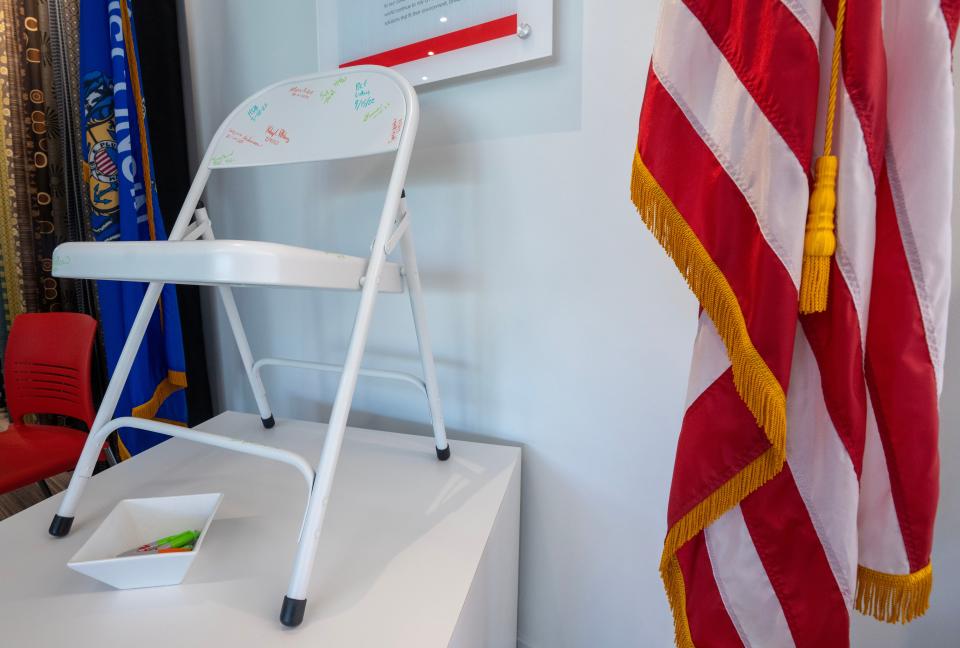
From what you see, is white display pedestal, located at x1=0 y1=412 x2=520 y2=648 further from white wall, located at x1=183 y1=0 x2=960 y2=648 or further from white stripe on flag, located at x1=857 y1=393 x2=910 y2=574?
white stripe on flag, located at x1=857 y1=393 x2=910 y2=574

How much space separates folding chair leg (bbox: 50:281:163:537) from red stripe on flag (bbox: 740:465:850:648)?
33.7 inches

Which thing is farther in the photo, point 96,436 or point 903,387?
point 96,436

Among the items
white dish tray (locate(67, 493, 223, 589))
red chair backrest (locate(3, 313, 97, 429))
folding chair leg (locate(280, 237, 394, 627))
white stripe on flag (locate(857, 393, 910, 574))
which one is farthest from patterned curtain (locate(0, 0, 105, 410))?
white stripe on flag (locate(857, 393, 910, 574))

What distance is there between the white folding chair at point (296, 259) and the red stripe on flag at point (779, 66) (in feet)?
1.46

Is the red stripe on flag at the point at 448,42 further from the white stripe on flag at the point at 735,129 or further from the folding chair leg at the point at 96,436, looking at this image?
the folding chair leg at the point at 96,436

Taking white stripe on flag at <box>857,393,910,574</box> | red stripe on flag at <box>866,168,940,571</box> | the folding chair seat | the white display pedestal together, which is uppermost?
the folding chair seat

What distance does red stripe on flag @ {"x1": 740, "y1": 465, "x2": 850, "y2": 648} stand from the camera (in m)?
0.54

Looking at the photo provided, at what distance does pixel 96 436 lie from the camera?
27.5 inches

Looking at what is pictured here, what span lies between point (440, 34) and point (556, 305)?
0.57m

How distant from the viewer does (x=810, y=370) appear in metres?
0.55

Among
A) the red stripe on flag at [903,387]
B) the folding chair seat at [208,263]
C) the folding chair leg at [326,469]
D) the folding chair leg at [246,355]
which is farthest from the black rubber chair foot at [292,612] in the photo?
the red stripe on flag at [903,387]

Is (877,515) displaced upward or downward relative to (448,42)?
downward

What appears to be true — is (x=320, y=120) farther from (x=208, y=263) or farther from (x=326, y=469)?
(x=326, y=469)

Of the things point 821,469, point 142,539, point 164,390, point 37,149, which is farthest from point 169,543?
point 37,149
